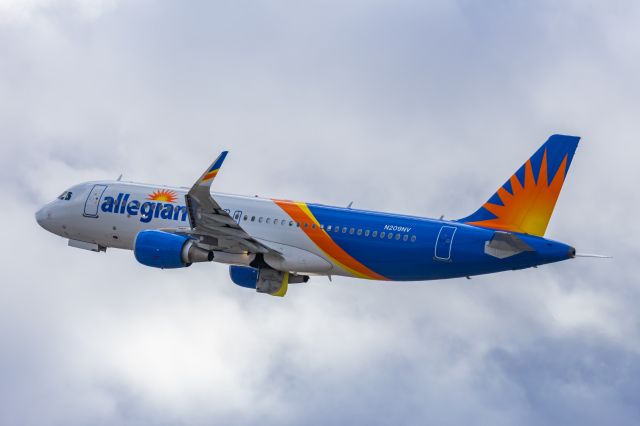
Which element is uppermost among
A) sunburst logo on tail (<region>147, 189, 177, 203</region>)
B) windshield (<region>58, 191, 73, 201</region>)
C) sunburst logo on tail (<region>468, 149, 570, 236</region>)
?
windshield (<region>58, 191, 73, 201</region>)

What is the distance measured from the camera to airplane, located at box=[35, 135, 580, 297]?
6072 centimetres

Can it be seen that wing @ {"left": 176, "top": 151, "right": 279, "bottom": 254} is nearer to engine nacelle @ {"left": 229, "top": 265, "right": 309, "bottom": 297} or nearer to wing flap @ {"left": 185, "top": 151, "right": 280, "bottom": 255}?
wing flap @ {"left": 185, "top": 151, "right": 280, "bottom": 255}

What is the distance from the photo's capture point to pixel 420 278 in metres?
63.0

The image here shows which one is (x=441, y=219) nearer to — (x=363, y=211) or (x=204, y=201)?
(x=363, y=211)

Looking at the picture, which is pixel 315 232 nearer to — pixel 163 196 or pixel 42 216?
pixel 163 196

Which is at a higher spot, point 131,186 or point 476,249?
point 131,186

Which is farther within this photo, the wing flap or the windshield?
the windshield

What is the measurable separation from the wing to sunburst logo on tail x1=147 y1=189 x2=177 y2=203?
10.7ft

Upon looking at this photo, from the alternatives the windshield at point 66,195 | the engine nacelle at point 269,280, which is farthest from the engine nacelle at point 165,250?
the windshield at point 66,195

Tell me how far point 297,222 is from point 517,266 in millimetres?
11042

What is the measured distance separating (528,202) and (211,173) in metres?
14.5

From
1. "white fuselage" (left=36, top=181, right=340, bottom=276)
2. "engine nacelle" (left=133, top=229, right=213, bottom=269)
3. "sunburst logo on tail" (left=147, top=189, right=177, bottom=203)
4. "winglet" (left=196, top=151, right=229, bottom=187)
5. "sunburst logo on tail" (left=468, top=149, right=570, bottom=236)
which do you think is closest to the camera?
A: "winglet" (left=196, top=151, right=229, bottom=187)

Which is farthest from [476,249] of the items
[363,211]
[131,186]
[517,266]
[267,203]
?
[131,186]

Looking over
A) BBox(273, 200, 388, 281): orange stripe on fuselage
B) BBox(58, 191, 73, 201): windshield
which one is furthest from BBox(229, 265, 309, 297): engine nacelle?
BBox(58, 191, 73, 201): windshield
